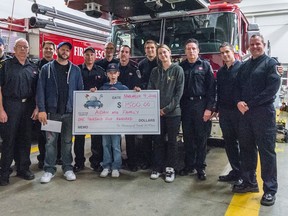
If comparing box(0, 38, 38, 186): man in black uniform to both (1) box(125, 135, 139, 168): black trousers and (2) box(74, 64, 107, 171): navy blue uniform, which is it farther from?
(1) box(125, 135, 139, 168): black trousers

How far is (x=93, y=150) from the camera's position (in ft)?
14.0

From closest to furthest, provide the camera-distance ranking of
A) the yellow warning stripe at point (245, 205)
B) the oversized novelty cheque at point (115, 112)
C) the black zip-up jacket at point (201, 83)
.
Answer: the yellow warning stripe at point (245, 205), the black zip-up jacket at point (201, 83), the oversized novelty cheque at point (115, 112)

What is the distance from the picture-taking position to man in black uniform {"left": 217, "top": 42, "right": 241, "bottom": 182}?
3506 mm

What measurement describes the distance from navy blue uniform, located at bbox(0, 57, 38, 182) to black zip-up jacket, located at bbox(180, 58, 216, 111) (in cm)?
207

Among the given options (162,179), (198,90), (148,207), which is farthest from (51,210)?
(198,90)

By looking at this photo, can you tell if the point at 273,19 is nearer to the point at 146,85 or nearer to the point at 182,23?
the point at 182,23

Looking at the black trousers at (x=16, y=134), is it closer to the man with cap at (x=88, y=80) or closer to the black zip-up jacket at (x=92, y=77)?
the man with cap at (x=88, y=80)

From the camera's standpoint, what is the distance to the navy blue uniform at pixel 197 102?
3769 millimetres

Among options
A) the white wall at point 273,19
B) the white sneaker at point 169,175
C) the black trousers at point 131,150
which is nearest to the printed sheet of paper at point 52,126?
the black trousers at point 131,150

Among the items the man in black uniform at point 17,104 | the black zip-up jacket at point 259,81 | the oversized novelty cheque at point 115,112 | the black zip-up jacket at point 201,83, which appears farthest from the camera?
the oversized novelty cheque at point 115,112

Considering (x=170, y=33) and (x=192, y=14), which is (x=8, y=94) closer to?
(x=170, y=33)

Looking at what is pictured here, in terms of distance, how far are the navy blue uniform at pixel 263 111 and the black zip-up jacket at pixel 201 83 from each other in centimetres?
56

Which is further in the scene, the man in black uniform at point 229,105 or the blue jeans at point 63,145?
the blue jeans at point 63,145

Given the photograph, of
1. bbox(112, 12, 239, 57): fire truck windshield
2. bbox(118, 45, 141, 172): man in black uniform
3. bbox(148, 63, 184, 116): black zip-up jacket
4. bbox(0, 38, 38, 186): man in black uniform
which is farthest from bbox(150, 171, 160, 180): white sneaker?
bbox(112, 12, 239, 57): fire truck windshield
